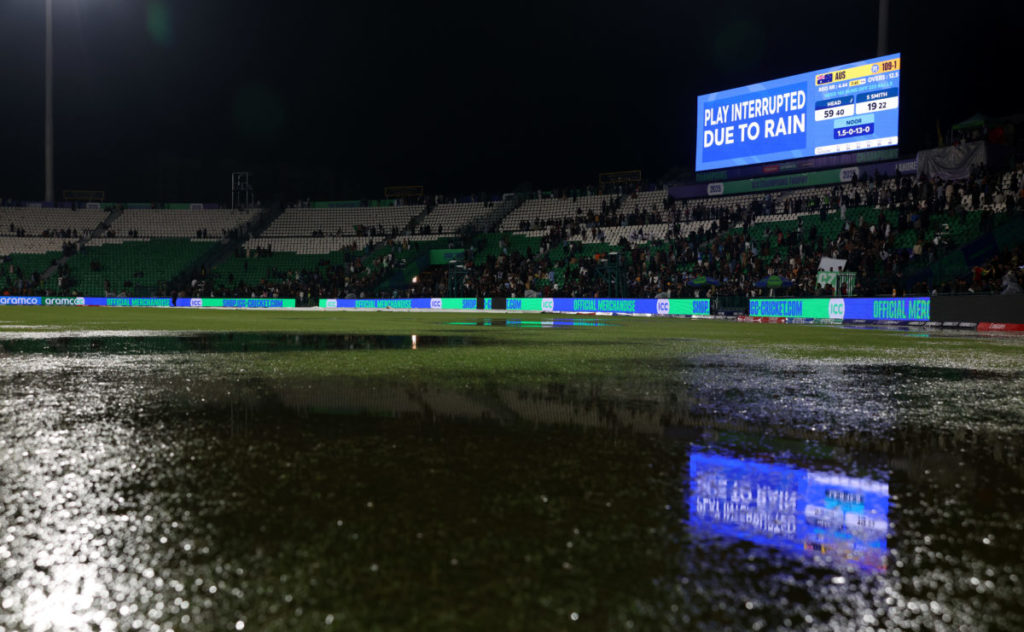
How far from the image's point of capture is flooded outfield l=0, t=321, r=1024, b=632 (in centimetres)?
189

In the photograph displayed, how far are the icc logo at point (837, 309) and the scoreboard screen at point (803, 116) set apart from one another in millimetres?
12445

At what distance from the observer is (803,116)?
39250 mm

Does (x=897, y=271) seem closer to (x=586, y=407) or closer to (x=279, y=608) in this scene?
(x=586, y=407)

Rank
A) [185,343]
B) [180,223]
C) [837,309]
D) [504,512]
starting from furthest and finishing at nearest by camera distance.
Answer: [180,223] < [837,309] < [185,343] < [504,512]

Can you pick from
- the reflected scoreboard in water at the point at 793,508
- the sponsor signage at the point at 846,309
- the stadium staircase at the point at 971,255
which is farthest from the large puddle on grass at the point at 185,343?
the stadium staircase at the point at 971,255

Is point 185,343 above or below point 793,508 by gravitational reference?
below

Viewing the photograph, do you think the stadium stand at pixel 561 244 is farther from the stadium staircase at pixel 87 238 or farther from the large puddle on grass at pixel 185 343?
the large puddle on grass at pixel 185 343

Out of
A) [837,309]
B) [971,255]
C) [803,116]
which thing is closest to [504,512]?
[837,309]

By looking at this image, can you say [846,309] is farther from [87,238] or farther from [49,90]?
[87,238]

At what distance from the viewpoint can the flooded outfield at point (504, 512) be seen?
1886 millimetres

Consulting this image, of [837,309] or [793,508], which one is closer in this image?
[793,508]

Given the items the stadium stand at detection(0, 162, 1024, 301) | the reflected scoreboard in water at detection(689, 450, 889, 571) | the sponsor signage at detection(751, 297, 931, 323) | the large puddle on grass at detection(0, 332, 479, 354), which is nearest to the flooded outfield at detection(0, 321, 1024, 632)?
the reflected scoreboard in water at detection(689, 450, 889, 571)

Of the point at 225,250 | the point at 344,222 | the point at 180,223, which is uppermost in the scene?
the point at 344,222

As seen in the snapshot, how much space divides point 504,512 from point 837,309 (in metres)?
28.0
